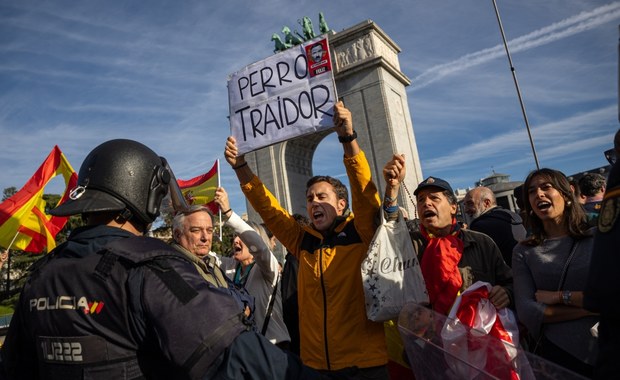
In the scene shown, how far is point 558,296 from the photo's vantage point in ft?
7.78

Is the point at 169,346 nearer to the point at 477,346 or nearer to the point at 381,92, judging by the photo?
the point at 477,346

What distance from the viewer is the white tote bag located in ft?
8.18

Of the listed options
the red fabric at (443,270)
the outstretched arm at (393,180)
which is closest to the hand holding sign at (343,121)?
the outstretched arm at (393,180)

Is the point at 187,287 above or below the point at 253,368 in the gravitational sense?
above

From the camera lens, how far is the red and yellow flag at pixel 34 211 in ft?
24.7

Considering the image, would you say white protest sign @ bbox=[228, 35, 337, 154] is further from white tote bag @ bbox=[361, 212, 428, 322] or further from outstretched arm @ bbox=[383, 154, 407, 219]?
white tote bag @ bbox=[361, 212, 428, 322]

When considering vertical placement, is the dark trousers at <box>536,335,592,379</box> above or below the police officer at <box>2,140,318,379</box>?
below

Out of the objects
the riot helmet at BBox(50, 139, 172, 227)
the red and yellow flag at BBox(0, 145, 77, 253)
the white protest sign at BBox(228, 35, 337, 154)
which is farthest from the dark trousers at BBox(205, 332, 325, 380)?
the red and yellow flag at BBox(0, 145, 77, 253)

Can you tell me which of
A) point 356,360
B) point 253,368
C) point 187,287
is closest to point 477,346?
point 253,368

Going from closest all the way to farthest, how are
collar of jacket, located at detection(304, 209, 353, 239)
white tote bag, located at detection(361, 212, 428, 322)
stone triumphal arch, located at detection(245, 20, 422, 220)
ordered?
white tote bag, located at detection(361, 212, 428, 322) < collar of jacket, located at detection(304, 209, 353, 239) < stone triumphal arch, located at detection(245, 20, 422, 220)

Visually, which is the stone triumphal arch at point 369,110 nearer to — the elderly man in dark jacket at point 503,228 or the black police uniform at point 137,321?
the elderly man in dark jacket at point 503,228

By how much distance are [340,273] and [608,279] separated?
1.79 metres

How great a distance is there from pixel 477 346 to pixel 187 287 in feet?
3.25

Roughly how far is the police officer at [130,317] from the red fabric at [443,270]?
5.24ft
